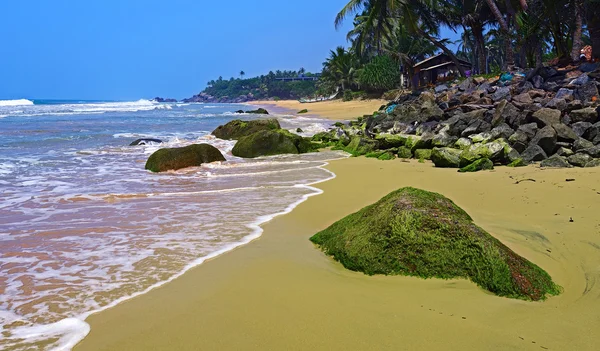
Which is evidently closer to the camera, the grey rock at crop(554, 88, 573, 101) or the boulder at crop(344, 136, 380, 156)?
the grey rock at crop(554, 88, 573, 101)

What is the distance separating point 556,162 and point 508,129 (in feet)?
7.61

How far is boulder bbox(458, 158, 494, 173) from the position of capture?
8312 millimetres

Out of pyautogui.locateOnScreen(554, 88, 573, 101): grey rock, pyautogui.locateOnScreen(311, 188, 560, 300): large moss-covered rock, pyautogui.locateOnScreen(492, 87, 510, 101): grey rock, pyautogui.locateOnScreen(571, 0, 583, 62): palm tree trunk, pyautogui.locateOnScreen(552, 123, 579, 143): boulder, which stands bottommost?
pyautogui.locateOnScreen(311, 188, 560, 300): large moss-covered rock

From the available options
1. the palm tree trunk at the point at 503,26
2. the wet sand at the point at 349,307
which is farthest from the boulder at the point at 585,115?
the palm tree trunk at the point at 503,26

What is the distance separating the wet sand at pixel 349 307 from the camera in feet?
8.77

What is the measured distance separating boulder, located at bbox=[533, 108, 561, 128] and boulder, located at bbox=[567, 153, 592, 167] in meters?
1.92

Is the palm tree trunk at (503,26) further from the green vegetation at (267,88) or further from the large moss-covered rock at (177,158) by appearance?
the green vegetation at (267,88)

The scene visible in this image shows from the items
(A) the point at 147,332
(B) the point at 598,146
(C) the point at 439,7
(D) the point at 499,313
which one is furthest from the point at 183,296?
(C) the point at 439,7

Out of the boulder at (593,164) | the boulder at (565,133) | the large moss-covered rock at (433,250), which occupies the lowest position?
the large moss-covered rock at (433,250)

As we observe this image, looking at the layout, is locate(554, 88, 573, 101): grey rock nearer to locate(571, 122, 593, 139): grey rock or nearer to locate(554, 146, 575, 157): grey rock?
locate(571, 122, 593, 139): grey rock

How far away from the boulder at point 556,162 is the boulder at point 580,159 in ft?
0.29

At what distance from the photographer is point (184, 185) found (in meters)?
8.69

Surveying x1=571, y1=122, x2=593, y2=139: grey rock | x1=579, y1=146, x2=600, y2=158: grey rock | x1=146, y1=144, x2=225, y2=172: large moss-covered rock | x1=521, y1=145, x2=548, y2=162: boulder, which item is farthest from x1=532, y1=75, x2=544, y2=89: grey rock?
x1=146, y1=144, x2=225, y2=172: large moss-covered rock

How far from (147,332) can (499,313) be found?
7.34 feet
